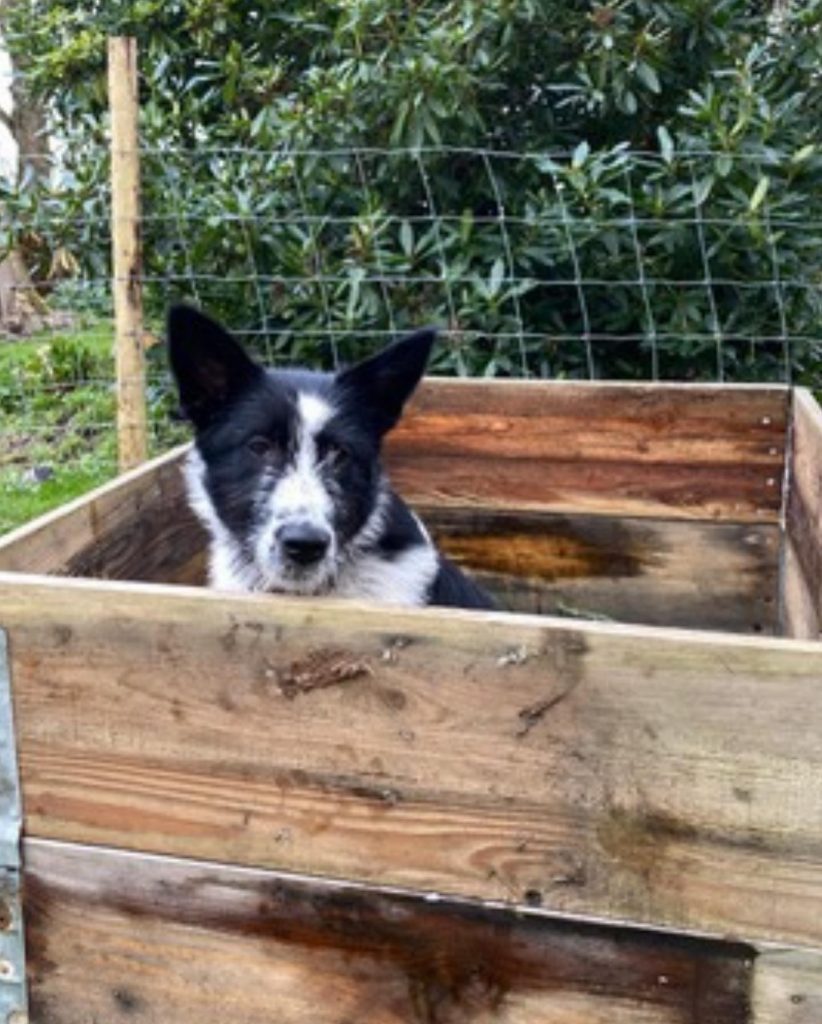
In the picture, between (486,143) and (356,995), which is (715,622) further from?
(486,143)

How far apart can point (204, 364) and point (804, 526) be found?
1.41 meters

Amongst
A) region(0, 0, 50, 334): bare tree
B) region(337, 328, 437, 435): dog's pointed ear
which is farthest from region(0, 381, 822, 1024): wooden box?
region(0, 0, 50, 334): bare tree

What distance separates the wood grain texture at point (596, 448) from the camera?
3158mm

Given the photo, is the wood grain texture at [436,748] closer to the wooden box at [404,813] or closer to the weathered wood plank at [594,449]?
the wooden box at [404,813]

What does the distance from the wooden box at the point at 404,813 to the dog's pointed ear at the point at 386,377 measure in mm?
780

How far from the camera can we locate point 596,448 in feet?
10.7

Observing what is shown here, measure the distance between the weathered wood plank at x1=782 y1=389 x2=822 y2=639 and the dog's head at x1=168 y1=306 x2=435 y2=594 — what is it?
0.89m

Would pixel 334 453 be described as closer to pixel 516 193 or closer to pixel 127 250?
pixel 127 250

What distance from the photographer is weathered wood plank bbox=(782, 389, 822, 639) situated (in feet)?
7.93

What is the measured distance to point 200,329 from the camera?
2104 millimetres

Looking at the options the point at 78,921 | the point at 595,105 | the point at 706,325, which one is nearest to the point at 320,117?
the point at 595,105

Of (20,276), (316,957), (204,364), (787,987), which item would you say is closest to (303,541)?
(204,364)

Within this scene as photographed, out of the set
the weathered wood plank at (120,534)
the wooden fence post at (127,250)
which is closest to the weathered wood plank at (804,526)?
the weathered wood plank at (120,534)

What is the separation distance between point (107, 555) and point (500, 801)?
3.95 feet
